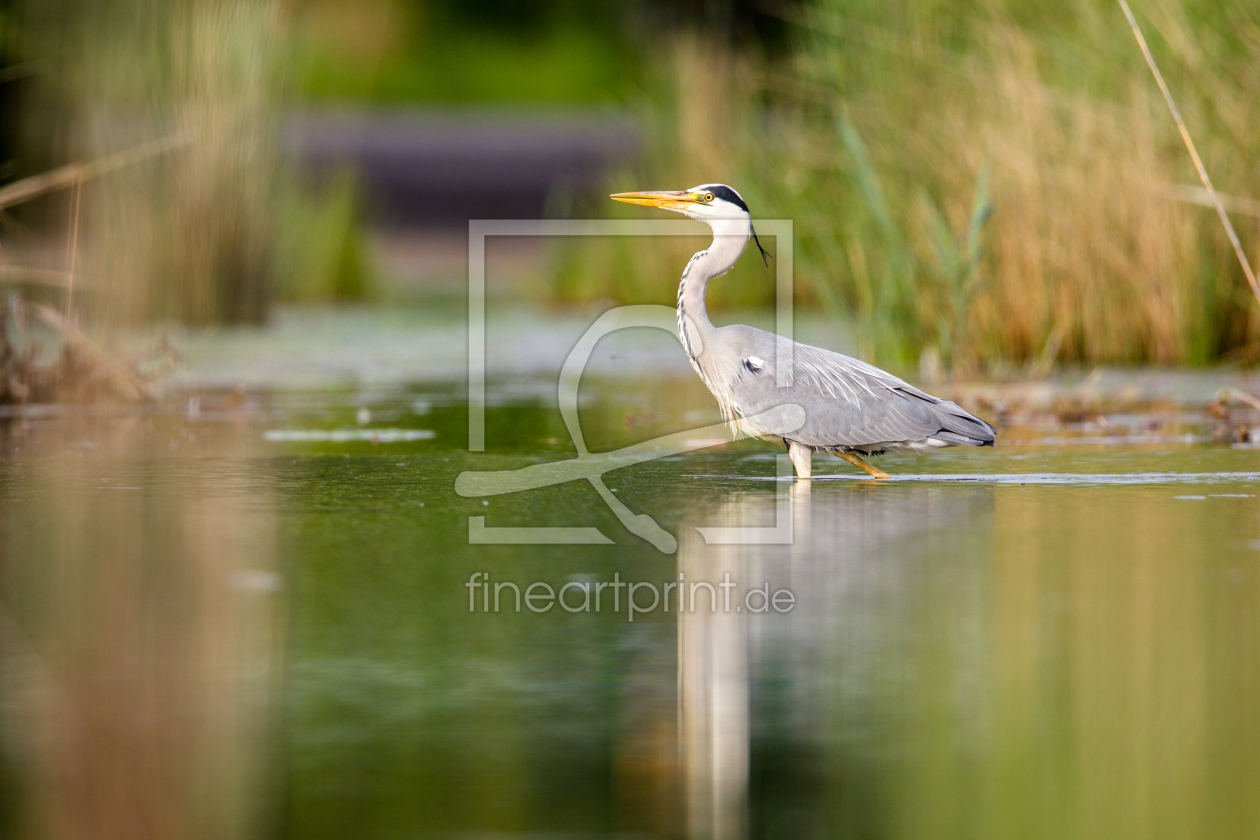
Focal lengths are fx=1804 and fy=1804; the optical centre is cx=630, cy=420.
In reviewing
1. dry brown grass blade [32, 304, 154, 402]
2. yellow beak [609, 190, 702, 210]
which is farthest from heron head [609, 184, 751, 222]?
dry brown grass blade [32, 304, 154, 402]

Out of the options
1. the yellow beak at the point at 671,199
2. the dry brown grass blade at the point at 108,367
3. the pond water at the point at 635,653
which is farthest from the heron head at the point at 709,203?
the dry brown grass blade at the point at 108,367

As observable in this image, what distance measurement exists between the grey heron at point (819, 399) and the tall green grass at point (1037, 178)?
1669mm

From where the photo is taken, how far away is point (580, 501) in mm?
5168

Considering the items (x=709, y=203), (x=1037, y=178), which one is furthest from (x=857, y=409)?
(x=1037, y=178)

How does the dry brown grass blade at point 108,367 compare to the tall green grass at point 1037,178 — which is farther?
the tall green grass at point 1037,178

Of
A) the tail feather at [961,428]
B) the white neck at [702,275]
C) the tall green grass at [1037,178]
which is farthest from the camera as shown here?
the tall green grass at [1037,178]

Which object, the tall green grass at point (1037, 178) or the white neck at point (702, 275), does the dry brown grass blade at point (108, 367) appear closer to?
the white neck at point (702, 275)

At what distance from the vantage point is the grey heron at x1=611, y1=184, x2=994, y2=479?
17.9ft

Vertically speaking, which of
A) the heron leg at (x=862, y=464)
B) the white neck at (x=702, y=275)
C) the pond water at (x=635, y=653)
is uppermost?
the white neck at (x=702, y=275)

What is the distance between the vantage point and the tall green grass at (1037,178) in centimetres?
750

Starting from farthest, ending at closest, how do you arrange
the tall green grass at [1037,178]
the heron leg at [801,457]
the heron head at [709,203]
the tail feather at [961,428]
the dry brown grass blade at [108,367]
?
the tall green grass at [1037,178], the dry brown grass blade at [108,367], the heron head at [709,203], the heron leg at [801,457], the tail feather at [961,428]

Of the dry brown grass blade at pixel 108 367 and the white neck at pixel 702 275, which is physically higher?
the white neck at pixel 702 275

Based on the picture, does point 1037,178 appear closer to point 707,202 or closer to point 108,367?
point 707,202

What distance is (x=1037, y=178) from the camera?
310 inches
